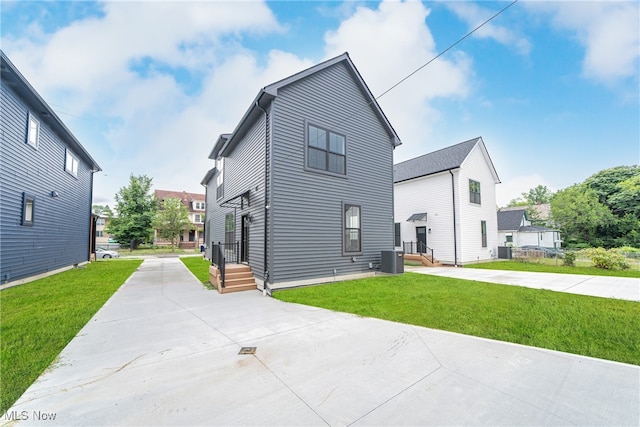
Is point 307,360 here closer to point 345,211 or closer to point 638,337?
point 638,337

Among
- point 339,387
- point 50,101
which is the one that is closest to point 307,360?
point 339,387

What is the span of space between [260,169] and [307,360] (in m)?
6.39

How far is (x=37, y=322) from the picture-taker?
4.64 metres

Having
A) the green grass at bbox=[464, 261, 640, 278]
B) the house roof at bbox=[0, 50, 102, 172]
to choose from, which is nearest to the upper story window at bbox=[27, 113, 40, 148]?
the house roof at bbox=[0, 50, 102, 172]

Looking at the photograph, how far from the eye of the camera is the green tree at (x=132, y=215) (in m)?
30.8

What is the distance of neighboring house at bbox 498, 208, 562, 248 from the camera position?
2652cm

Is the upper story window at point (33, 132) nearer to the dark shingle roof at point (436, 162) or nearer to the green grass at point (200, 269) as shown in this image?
the green grass at point (200, 269)

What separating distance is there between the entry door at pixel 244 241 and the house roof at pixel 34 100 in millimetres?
7287

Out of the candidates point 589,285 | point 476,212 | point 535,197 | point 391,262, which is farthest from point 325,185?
point 535,197

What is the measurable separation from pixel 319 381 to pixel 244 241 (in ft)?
25.4

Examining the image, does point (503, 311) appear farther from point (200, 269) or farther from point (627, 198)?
point (627, 198)

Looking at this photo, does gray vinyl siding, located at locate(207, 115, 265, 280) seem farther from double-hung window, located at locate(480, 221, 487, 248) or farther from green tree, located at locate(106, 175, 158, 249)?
green tree, located at locate(106, 175, 158, 249)

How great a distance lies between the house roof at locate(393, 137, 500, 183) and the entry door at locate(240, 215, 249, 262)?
1185 centimetres

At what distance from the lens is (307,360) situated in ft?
10.5
